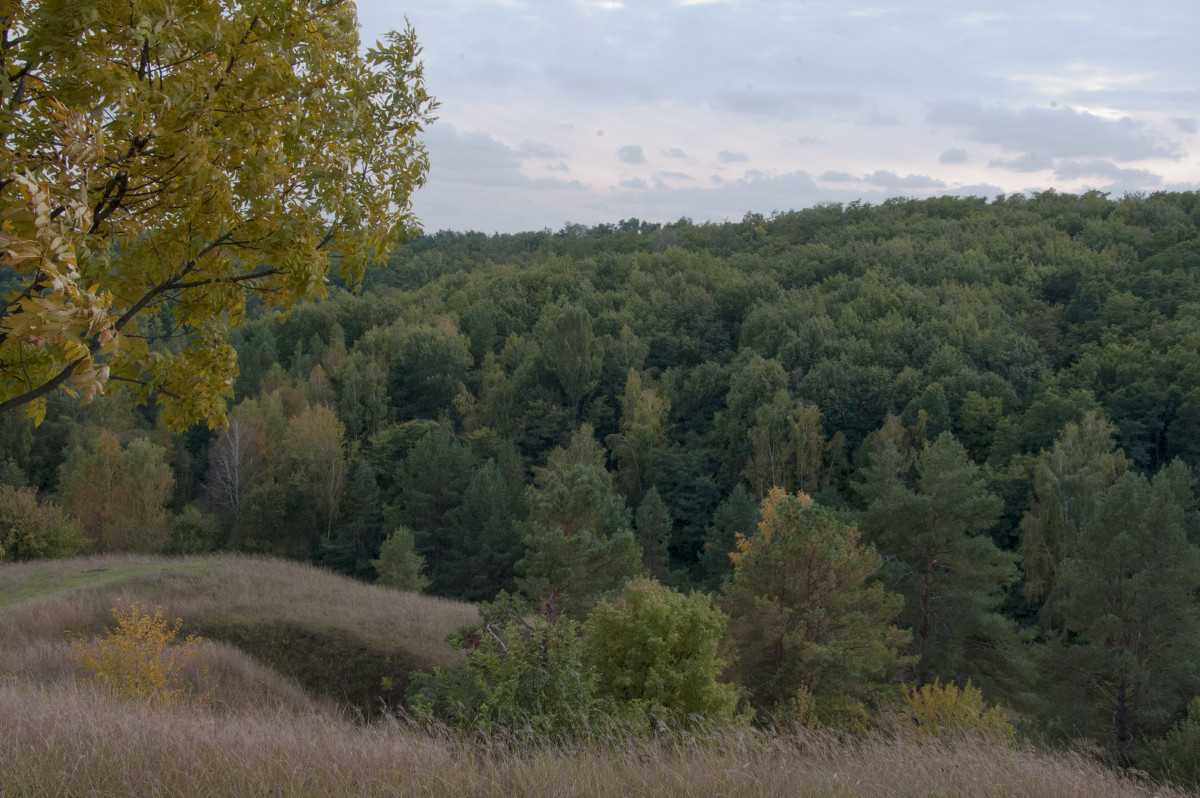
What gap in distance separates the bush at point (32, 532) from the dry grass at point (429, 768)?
32592mm

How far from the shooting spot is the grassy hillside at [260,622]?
1388cm

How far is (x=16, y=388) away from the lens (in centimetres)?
383

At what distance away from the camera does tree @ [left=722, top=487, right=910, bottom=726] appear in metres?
18.1

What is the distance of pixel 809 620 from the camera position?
62.3 ft

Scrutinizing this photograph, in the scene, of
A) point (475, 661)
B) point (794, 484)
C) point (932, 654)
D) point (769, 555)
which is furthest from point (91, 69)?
point (794, 484)

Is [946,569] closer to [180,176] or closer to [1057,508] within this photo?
[1057,508]

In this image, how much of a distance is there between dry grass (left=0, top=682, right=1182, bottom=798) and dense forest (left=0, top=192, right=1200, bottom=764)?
5.99 metres

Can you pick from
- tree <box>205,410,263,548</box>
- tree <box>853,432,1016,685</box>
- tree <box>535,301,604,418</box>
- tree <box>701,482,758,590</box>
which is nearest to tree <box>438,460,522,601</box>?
tree <box>701,482,758,590</box>

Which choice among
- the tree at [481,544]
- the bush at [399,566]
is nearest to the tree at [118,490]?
the tree at [481,544]

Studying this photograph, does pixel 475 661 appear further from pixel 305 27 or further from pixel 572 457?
pixel 572 457

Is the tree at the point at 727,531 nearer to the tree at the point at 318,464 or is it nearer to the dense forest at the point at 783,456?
the dense forest at the point at 783,456

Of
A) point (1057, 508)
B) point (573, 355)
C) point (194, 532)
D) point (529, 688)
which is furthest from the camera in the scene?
point (573, 355)

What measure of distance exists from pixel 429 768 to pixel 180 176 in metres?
3.29

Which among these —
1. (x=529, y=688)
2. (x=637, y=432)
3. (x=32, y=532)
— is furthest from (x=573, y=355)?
(x=529, y=688)
